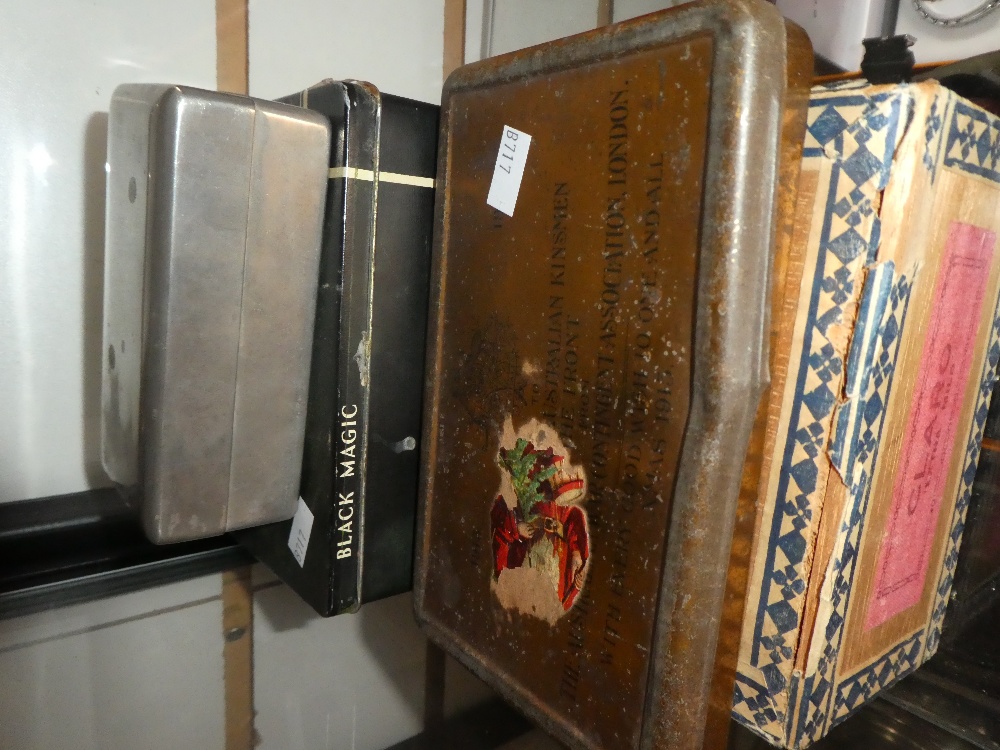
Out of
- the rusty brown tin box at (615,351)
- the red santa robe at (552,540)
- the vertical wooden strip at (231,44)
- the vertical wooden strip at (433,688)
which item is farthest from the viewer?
the vertical wooden strip at (433,688)

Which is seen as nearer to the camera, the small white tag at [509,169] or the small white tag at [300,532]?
the small white tag at [509,169]

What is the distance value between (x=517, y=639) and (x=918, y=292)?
0.47 meters

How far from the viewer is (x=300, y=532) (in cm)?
78

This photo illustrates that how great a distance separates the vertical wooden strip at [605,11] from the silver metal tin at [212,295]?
76 centimetres

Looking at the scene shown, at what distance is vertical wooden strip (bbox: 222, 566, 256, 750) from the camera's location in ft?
3.03

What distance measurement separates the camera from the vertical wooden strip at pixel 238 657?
3.03 ft

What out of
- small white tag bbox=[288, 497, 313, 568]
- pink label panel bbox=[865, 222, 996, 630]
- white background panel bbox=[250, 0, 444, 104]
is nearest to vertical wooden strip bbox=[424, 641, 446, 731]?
small white tag bbox=[288, 497, 313, 568]

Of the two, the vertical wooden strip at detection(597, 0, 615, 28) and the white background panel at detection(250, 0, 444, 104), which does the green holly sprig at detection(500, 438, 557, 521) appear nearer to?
the white background panel at detection(250, 0, 444, 104)

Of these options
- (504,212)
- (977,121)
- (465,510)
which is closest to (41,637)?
(465,510)

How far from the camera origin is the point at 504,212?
0.65m

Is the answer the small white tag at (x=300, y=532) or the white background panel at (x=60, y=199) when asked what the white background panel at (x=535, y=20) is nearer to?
the white background panel at (x=60, y=199)

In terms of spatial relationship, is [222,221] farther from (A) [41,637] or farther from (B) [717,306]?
(A) [41,637]

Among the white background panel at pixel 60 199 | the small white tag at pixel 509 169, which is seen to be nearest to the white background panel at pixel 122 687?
the white background panel at pixel 60 199

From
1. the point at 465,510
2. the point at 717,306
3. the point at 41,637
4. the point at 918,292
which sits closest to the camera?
the point at 717,306
